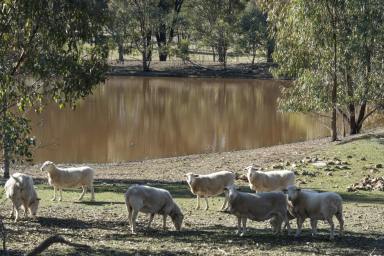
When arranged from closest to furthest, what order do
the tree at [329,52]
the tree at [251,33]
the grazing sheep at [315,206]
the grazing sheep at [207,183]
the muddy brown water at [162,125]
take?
1. the grazing sheep at [315,206]
2. the grazing sheep at [207,183]
3. the tree at [329,52]
4. the muddy brown water at [162,125]
5. the tree at [251,33]

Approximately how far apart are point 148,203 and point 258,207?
2255 millimetres

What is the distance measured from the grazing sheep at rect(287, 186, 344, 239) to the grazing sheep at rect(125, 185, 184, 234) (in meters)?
2.42

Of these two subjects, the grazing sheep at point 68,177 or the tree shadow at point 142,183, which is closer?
the grazing sheep at point 68,177

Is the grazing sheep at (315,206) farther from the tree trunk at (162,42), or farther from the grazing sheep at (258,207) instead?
the tree trunk at (162,42)

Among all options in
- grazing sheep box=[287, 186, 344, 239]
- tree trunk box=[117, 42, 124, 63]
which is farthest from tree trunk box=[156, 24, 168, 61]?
grazing sheep box=[287, 186, 344, 239]

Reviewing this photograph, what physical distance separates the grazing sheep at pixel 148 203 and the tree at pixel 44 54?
2.35m

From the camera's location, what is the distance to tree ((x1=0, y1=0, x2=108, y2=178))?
45.5 feet

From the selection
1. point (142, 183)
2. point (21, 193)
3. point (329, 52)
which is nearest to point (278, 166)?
point (142, 183)

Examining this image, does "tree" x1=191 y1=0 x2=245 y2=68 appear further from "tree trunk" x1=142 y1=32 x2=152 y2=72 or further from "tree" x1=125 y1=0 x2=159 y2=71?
"tree trunk" x1=142 y1=32 x2=152 y2=72

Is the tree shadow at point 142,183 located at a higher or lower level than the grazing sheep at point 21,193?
lower

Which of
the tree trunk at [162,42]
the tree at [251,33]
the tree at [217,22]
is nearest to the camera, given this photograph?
the tree at [251,33]

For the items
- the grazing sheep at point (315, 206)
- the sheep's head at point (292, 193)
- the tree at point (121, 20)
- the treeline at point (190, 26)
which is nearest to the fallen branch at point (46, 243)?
the sheep's head at point (292, 193)

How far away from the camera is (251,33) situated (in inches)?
3292

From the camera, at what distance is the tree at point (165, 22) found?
3317 inches
